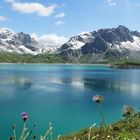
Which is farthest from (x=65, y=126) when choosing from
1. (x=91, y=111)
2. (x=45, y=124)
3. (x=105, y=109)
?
(x=105, y=109)

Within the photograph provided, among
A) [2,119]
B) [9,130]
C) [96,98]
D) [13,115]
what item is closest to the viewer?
[96,98]

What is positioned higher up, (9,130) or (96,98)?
(96,98)

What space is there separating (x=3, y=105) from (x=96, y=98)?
46.8 meters

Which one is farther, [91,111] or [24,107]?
[24,107]

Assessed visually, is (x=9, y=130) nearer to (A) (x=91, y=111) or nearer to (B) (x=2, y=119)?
(B) (x=2, y=119)

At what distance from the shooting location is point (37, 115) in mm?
43250

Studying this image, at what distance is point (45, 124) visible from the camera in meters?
36.8

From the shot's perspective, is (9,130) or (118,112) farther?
(118,112)

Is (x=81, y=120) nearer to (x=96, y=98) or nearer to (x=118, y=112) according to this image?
(x=118, y=112)

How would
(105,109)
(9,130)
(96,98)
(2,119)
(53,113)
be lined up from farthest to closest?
(105,109) < (53,113) < (2,119) < (9,130) < (96,98)

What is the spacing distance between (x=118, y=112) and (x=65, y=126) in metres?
13.0

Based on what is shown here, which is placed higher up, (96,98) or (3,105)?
(96,98)

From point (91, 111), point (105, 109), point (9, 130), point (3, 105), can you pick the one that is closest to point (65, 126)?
point (9, 130)

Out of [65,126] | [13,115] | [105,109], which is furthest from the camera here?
[105,109]
